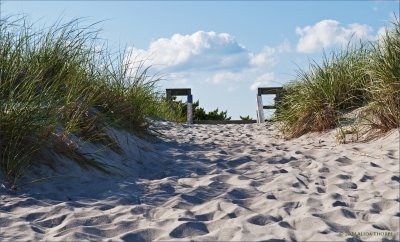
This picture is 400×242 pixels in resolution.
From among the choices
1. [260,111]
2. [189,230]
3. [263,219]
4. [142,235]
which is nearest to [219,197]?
[263,219]

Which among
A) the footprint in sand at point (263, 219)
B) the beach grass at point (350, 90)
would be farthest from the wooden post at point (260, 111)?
the footprint in sand at point (263, 219)

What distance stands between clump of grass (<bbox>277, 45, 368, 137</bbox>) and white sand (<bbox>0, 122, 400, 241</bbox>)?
812 mm

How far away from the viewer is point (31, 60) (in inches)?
222

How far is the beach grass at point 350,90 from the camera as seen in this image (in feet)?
18.9

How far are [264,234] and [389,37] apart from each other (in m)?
3.91

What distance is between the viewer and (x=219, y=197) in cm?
399

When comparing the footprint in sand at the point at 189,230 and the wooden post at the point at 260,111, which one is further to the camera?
the wooden post at the point at 260,111

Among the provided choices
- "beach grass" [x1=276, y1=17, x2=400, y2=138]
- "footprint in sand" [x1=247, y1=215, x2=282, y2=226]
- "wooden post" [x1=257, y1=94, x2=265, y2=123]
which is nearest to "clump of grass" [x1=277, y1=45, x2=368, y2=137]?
"beach grass" [x1=276, y1=17, x2=400, y2=138]

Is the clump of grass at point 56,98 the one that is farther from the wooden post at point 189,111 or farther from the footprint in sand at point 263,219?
the wooden post at point 189,111

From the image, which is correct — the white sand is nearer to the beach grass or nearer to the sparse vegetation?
the beach grass

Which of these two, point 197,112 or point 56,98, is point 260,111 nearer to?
point 197,112

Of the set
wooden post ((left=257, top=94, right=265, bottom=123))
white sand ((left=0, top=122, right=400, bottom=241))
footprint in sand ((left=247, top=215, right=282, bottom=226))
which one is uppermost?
wooden post ((left=257, top=94, right=265, bottom=123))

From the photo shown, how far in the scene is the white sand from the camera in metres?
3.24

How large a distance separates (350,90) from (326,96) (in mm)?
289
